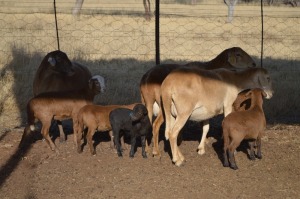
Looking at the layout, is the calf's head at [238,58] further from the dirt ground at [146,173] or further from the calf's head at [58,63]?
the calf's head at [58,63]

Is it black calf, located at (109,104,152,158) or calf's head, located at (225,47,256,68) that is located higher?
calf's head, located at (225,47,256,68)

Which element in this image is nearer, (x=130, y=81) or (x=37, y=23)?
(x=130, y=81)

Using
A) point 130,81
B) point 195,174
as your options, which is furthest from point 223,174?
point 130,81

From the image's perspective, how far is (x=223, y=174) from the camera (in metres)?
7.17

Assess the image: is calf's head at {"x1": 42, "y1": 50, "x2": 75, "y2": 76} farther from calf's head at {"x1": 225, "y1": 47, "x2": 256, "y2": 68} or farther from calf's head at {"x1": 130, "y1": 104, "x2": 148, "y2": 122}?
calf's head at {"x1": 225, "y1": 47, "x2": 256, "y2": 68}

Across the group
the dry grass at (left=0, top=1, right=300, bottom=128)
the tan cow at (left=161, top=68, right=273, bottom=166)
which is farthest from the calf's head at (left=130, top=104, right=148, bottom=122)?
the dry grass at (left=0, top=1, right=300, bottom=128)

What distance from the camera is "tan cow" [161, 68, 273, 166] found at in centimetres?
722

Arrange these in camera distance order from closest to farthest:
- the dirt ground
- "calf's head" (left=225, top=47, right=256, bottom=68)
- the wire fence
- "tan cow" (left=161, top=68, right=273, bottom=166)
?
1. the dirt ground
2. "tan cow" (left=161, top=68, right=273, bottom=166)
3. "calf's head" (left=225, top=47, right=256, bottom=68)
4. the wire fence

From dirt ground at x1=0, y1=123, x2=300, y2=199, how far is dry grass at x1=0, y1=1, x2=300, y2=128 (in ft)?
7.87

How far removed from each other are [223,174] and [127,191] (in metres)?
1.37

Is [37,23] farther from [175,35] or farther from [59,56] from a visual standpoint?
[59,56]

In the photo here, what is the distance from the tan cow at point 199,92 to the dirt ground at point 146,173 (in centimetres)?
47

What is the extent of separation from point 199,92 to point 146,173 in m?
1.28

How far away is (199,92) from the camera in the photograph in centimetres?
736
